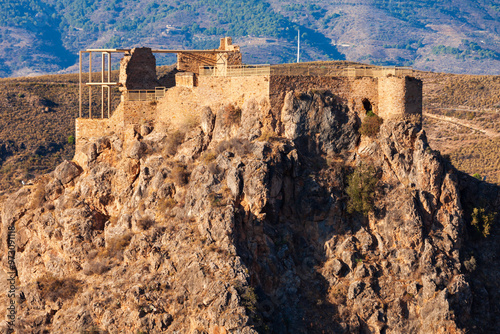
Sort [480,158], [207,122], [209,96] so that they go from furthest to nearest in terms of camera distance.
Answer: [480,158], [209,96], [207,122]

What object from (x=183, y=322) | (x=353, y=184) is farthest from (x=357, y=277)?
(x=183, y=322)

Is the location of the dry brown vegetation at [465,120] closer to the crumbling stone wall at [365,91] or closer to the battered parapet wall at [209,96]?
the crumbling stone wall at [365,91]

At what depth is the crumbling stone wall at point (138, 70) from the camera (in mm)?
60094

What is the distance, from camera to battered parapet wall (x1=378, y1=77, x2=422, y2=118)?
54031 millimetres

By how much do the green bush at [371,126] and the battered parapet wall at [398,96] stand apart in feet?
1.96

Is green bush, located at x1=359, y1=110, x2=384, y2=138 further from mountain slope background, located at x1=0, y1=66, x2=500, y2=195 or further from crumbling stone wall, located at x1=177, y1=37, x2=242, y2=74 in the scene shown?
mountain slope background, located at x1=0, y1=66, x2=500, y2=195

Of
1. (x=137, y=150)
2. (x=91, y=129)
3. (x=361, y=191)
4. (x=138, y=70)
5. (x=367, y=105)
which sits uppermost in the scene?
(x=138, y=70)

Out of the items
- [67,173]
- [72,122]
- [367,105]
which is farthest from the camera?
[72,122]

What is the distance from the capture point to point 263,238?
49656 millimetres

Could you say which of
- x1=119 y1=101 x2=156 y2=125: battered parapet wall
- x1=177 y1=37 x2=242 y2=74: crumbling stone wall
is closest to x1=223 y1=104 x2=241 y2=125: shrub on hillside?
x1=119 y1=101 x2=156 y2=125: battered parapet wall

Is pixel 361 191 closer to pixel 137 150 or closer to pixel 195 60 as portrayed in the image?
pixel 137 150

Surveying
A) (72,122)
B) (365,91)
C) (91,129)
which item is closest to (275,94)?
(365,91)

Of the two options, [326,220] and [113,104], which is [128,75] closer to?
[326,220]

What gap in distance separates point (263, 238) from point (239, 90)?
10297 mm
